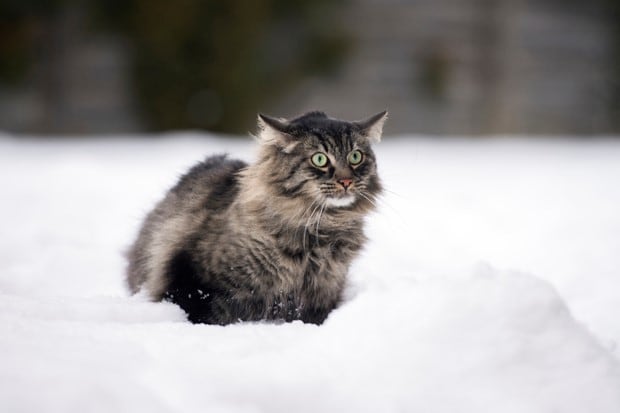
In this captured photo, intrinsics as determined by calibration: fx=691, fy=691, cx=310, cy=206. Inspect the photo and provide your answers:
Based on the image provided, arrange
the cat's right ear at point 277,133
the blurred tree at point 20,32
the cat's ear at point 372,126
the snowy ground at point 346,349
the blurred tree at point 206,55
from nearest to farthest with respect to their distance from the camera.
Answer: the snowy ground at point 346,349
the cat's right ear at point 277,133
the cat's ear at point 372,126
the blurred tree at point 20,32
the blurred tree at point 206,55

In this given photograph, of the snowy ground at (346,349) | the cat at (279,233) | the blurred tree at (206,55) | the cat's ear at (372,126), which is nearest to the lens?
the snowy ground at (346,349)

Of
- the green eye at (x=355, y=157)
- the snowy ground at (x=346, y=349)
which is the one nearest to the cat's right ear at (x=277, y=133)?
the green eye at (x=355, y=157)

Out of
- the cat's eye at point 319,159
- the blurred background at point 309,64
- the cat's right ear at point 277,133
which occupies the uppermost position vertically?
the cat's right ear at point 277,133

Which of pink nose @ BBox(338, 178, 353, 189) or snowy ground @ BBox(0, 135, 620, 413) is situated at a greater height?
pink nose @ BBox(338, 178, 353, 189)

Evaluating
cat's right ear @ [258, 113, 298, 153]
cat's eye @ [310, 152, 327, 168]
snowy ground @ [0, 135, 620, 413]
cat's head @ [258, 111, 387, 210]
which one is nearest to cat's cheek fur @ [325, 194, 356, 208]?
cat's head @ [258, 111, 387, 210]

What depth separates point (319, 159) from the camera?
2.55 m

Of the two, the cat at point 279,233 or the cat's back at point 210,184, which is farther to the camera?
the cat's back at point 210,184

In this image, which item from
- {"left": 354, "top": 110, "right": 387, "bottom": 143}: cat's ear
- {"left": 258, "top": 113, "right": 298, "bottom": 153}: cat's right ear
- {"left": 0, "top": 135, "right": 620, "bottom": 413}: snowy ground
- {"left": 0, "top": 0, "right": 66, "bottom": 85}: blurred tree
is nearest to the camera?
{"left": 0, "top": 135, "right": 620, "bottom": 413}: snowy ground

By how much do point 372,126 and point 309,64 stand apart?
618 cm

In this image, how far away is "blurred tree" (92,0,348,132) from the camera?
8102 millimetres

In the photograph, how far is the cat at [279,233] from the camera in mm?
2453

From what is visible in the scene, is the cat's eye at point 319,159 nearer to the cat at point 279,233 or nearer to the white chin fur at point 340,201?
the cat at point 279,233

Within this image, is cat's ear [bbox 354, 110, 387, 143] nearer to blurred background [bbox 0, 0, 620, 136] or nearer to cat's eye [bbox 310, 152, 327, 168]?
cat's eye [bbox 310, 152, 327, 168]

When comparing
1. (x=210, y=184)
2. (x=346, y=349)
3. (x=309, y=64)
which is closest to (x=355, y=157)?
(x=210, y=184)
